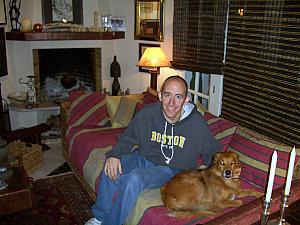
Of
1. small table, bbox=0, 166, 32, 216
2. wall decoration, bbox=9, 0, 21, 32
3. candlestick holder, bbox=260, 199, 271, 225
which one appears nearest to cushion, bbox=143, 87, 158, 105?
small table, bbox=0, 166, 32, 216

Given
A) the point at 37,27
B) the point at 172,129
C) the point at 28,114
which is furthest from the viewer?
the point at 28,114

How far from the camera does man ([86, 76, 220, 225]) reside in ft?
6.70

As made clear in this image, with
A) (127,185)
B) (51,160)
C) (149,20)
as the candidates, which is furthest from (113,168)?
(149,20)

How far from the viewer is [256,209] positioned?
4.24ft

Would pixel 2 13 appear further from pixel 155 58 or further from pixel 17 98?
pixel 155 58

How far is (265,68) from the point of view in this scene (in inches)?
109

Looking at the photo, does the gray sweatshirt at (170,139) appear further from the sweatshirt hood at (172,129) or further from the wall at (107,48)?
the wall at (107,48)

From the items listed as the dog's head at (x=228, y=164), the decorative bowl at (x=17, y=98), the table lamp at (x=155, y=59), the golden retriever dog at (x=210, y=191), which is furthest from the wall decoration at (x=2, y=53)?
the dog's head at (x=228, y=164)

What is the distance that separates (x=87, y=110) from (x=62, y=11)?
1721 mm

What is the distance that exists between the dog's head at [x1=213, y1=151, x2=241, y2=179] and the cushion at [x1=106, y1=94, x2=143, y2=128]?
1485mm

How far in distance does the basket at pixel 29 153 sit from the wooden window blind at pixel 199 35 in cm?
177

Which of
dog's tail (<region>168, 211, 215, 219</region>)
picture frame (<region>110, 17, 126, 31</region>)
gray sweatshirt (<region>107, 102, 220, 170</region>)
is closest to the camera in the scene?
dog's tail (<region>168, 211, 215, 219</region>)

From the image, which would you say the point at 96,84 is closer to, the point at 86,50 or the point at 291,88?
the point at 86,50

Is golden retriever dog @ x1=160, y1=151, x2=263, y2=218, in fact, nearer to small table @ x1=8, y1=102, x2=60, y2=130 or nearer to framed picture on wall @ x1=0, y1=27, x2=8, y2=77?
small table @ x1=8, y1=102, x2=60, y2=130
